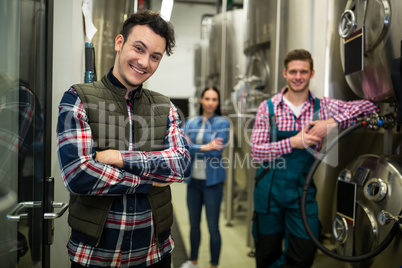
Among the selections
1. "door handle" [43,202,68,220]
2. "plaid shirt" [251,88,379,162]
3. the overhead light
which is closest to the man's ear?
the overhead light

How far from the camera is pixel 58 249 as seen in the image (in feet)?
3.77

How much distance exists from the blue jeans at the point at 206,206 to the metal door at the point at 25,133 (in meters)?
1.27

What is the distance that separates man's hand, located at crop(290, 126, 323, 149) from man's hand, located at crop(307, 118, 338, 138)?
0.02 m

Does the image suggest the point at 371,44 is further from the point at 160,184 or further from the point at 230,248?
the point at 230,248

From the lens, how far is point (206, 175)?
2.24m

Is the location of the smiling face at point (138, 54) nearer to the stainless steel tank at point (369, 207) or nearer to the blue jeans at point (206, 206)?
the stainless steel tank at point (369, 207)

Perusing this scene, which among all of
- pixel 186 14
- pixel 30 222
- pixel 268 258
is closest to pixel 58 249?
pixel 30 222

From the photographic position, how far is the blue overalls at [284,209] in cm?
175

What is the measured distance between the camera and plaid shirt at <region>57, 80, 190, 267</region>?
3.04 ft

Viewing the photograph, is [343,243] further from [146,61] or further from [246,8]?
[246,8]

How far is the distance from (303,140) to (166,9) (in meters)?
1.01

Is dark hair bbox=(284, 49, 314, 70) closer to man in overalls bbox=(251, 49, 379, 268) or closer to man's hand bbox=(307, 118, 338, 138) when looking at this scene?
man in overalls bbox=(251, 49, 379, 268)

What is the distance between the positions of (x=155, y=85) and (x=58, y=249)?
66cm

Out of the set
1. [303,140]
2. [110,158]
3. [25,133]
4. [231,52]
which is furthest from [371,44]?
[231,52]
